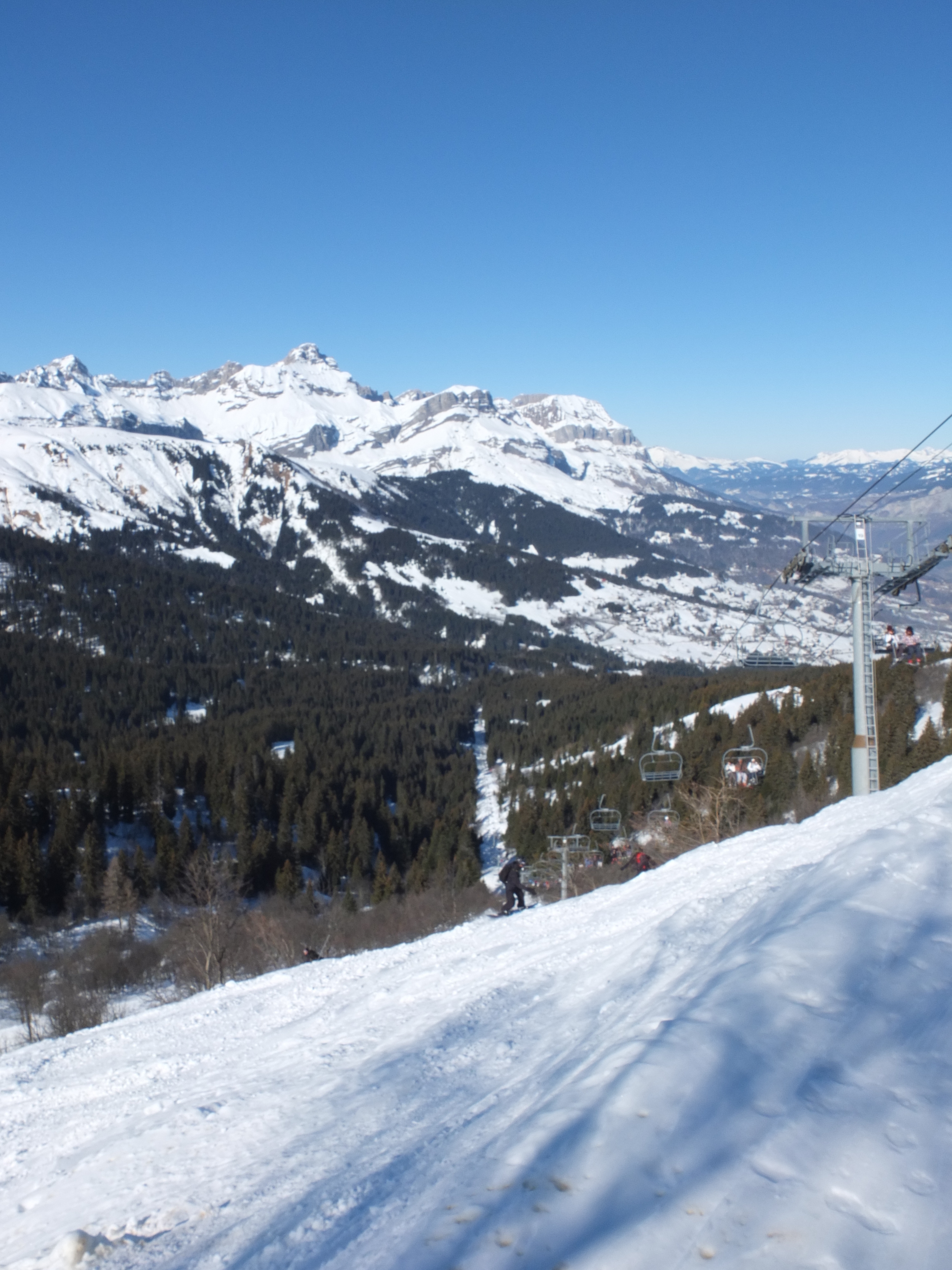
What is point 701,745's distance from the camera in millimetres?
80938

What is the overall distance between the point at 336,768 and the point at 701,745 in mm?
55520

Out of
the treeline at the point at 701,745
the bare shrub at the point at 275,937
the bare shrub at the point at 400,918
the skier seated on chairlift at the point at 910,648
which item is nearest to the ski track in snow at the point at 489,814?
the treeline at the point at 701,745

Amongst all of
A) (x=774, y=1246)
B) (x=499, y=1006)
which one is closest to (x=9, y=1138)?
(x=499, y=1006)

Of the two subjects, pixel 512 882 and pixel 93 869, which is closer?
pixel 512 882

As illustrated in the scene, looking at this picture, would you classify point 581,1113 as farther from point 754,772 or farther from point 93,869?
point 93,869

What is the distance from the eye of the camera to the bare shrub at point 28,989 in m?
45.5

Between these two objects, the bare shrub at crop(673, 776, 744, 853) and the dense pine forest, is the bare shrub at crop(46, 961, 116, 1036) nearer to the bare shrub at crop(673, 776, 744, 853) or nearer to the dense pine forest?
the dense pine forest

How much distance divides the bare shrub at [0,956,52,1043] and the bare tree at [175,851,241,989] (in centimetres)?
806

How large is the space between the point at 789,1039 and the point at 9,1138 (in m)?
8.78

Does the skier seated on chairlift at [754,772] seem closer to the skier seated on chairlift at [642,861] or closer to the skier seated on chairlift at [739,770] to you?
the skier seated on chairlift at [739,770]

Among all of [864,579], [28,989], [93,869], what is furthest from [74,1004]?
[864,579]

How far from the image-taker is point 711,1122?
5062 millimetres

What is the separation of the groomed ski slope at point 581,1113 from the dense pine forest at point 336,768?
34177 mm

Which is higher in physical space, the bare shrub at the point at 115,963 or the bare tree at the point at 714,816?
the bare tree at the point at 714,816
